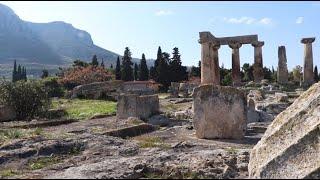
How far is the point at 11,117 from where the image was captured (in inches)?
1151

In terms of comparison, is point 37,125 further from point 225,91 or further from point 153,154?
point 153,154

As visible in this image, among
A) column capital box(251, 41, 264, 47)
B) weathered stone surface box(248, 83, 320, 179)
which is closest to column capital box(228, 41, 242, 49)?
column capital box(251, 41, 264, 47)

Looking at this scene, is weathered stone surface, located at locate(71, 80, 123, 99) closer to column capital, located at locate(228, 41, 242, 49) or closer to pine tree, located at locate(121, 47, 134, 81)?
column capital, located at locate(228, 41, 242, 49)

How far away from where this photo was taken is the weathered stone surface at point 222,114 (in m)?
16.1

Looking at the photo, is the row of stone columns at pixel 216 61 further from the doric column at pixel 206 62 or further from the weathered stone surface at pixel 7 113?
the weathered stone surface at pixel 7 113

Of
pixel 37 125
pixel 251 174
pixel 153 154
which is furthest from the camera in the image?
pixel 37 125

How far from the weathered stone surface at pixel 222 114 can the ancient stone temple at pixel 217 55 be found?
19.7m

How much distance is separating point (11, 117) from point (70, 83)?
33.5 metres

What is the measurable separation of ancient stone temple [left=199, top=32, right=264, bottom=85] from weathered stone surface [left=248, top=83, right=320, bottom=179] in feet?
90.4

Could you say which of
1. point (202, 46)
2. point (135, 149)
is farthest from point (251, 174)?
point (202, 46)

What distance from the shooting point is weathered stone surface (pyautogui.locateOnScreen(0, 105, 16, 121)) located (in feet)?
94.9

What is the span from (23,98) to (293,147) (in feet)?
78.9

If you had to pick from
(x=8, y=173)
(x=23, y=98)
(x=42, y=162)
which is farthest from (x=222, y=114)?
(x=23, y=98)

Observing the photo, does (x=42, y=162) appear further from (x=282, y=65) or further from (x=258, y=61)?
(x=282, y=65)
